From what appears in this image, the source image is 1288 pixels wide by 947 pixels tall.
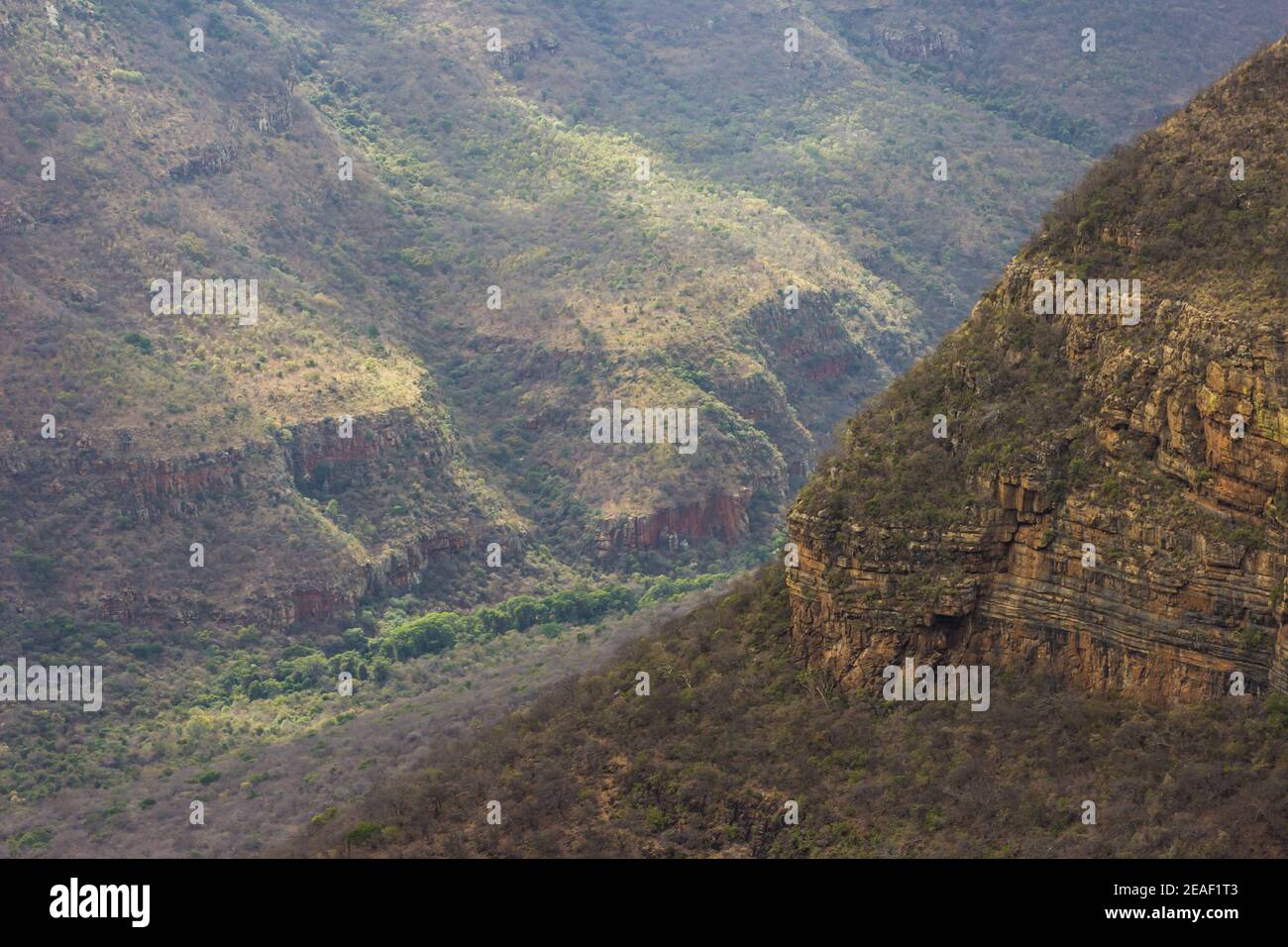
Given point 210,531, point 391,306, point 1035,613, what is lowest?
point 1035,613

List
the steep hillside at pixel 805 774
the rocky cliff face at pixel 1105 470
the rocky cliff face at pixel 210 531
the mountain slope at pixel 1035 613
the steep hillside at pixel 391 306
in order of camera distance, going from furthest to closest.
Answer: the steep hillside at pixel 391 306, the rocky cliff face at pixel 210 531, the rocky cliff face at pixel 1105 470, the mountain slope at pixel 1035 613, the steep hillside at pixel 805 774

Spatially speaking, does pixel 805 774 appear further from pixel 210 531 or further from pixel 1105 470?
pixel 210 531

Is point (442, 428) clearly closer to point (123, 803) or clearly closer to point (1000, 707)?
point (123, 803)

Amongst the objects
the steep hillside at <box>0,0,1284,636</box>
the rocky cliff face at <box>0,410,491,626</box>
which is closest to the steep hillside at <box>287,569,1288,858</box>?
the rocky cliff face at <box>0,410,491,626</box>

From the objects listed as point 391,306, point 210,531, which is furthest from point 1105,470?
point 391,306

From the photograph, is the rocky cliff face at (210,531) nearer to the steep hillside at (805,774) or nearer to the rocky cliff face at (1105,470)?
the steep hillside at (805,774)

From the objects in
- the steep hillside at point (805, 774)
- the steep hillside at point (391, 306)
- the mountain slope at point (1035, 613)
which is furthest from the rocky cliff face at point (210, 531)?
the mountain slope at point (1035, 613)

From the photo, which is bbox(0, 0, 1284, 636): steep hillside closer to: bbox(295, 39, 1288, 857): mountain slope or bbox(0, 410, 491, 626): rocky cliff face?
bbox(0, 410, 491, 626): rocky cliff face
